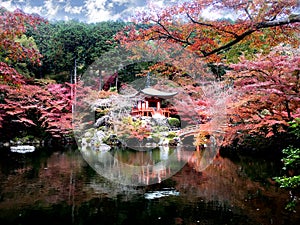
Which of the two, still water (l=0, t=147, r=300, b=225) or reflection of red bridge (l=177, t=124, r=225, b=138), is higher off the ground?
reflection of red bridge (l=177, t=124, r=225, b=138)

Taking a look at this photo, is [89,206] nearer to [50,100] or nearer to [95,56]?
[50,100]

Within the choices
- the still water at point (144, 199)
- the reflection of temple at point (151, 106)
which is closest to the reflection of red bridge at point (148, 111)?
the reflection of temple at point (151, 106)

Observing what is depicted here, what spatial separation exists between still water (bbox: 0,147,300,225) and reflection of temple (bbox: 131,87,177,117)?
8.08 metres

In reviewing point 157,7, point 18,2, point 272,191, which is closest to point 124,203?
point 272,191

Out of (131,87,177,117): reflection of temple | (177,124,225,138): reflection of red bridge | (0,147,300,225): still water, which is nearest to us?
(0,147,300,225): still water

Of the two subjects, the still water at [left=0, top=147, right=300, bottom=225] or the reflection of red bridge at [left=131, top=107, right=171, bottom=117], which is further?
the reflection of red bridge at [left=131, top=107, right=171, bottom=117]

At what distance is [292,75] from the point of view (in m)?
6.79

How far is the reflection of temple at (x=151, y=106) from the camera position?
576 inches

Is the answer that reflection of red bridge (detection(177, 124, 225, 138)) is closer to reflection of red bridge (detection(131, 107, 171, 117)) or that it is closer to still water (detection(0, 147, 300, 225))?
reflection of red bridge (detection(131, 107, 171, 117))

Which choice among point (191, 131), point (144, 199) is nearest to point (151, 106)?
point (191, 131)

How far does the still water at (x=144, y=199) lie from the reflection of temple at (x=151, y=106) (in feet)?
26.5

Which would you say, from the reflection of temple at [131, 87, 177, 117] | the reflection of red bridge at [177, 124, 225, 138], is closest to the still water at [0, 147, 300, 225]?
the reflection of red bridge at [177, 124, 225, 138]

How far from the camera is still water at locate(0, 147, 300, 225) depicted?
3.68 m

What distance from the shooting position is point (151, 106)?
15.4 metres
